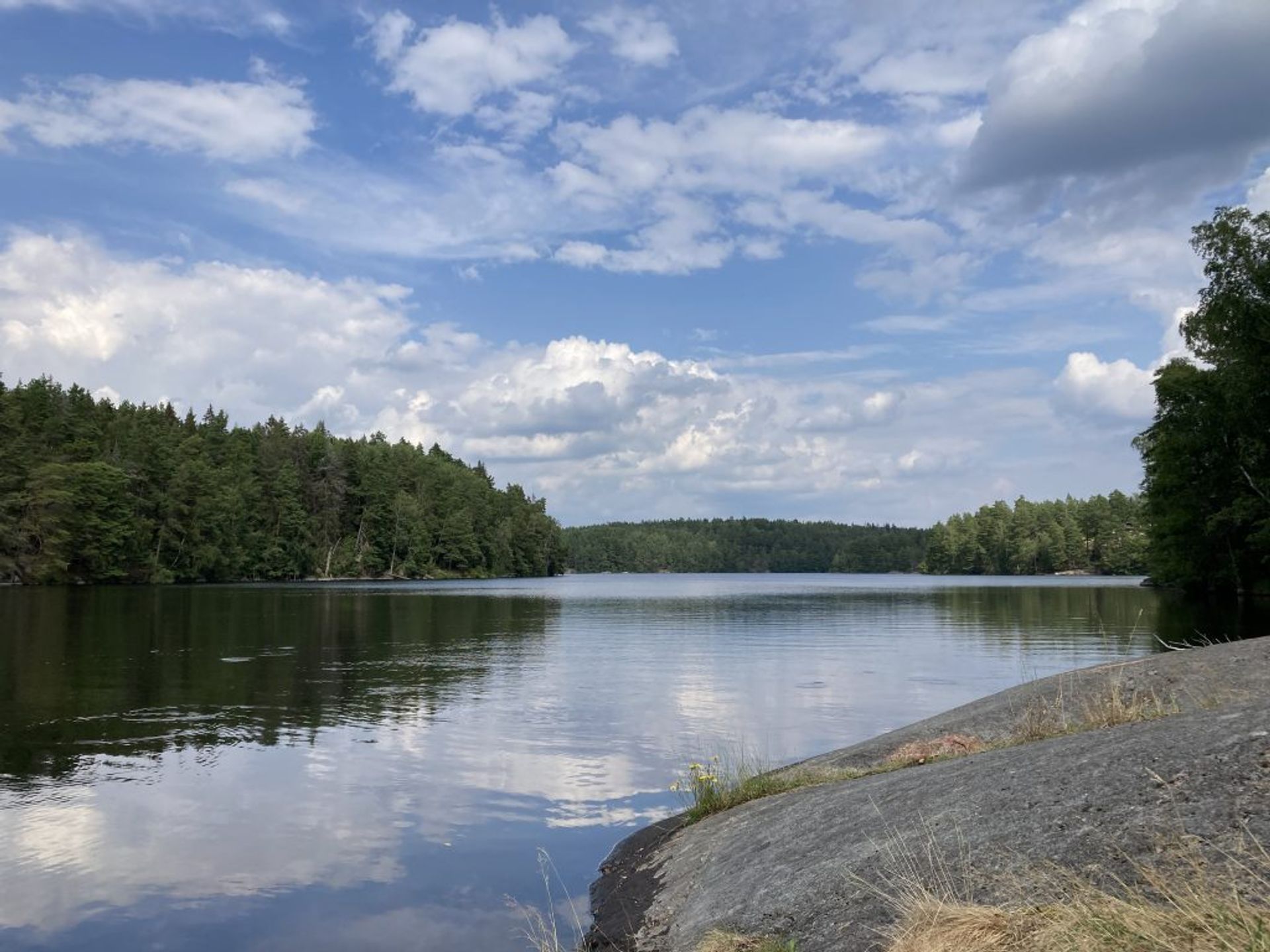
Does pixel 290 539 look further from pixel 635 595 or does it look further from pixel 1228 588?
pixel 1228 588

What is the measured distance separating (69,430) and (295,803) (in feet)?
428

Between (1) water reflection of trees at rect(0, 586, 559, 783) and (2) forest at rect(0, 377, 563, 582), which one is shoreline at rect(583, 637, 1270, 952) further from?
(2) forest at rect(0, 377, 563, 582)

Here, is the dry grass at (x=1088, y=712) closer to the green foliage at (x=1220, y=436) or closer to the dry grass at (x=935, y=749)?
the dry grass at (x=935, y=749)

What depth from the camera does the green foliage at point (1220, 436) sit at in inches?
2240

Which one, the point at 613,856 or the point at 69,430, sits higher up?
the point at 69,430

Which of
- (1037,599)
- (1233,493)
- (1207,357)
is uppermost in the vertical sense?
(1207,357)

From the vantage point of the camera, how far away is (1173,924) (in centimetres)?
561

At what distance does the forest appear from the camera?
110 meters

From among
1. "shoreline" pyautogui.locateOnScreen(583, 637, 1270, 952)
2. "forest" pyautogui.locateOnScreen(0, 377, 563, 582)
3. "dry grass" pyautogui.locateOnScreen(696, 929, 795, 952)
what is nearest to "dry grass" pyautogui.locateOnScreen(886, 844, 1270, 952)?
"shoreline" pyautogui.locateOnScreen(583, 637, 1270, 952)

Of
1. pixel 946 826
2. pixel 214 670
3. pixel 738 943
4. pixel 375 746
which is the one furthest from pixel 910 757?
pixel 214 670

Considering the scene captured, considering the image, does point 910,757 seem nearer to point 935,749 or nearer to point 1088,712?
point 935,749

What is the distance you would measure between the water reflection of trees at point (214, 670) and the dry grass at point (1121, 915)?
1934 centimetres

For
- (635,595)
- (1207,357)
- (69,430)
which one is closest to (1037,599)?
(1207,357)

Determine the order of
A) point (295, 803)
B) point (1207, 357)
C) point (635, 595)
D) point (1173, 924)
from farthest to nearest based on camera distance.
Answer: point (635, 595) → point (1207, 357) → point (295, 803) → point (1173, 924)
